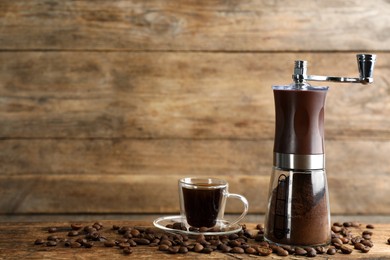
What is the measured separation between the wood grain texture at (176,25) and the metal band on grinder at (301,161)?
1.85 feet

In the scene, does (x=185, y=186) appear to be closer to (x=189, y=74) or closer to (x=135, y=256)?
(x=135, y=256)

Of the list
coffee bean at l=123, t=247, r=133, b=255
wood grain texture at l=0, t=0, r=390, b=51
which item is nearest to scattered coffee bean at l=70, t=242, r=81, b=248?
coffee bean at l=123, t=247, r=133, b=255

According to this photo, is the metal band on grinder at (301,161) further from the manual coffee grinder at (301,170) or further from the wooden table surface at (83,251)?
the wooden table surface at (83,251)

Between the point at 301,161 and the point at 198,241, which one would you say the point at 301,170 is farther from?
the point at 198,241

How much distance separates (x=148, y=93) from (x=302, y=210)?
2.15 ft

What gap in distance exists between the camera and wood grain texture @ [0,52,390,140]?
1.70 meters

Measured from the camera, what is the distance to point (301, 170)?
121 cm

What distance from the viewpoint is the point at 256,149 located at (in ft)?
5.67

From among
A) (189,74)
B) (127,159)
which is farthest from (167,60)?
(127,159)

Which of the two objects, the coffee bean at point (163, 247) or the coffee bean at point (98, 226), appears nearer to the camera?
the coffee bean at point (163, 247)

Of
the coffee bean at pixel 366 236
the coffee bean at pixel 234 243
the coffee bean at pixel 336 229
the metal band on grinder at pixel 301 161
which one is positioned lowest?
the coffee bean at pixel 366 236

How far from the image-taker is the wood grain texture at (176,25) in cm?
169

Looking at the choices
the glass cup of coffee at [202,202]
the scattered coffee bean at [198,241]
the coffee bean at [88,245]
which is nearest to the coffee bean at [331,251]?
the scattered coffee bean at [198,241]

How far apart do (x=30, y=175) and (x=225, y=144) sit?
54cm
